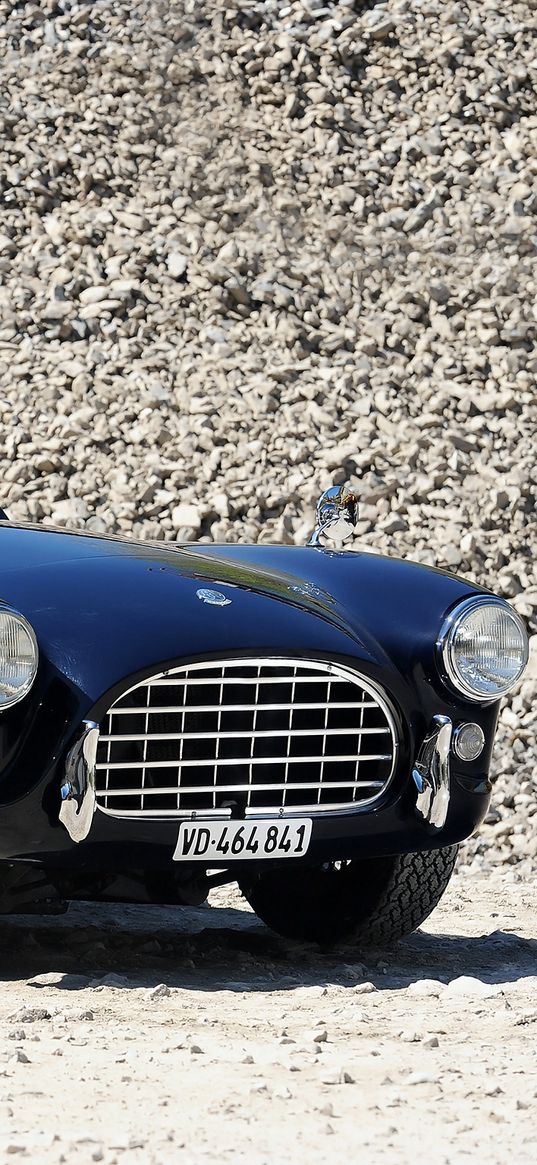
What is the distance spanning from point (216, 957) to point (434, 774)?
0.87m

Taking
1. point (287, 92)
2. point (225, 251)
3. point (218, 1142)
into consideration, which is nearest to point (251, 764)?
point (218, 1142)

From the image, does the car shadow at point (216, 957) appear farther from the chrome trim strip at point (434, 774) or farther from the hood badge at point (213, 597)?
the hood badge at point (213, 597)

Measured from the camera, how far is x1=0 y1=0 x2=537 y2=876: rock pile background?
9.57 meters

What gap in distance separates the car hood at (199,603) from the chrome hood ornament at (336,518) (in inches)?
12.3

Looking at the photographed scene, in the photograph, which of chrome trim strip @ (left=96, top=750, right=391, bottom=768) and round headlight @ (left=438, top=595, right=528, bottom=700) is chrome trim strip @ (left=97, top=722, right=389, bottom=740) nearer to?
chrome trim strip @ (left=96, top=750, right=391, bottom=768)

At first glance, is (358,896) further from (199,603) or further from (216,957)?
(199,603)

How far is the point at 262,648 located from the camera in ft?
11.9

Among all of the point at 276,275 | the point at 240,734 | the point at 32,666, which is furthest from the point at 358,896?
the point at 276,275

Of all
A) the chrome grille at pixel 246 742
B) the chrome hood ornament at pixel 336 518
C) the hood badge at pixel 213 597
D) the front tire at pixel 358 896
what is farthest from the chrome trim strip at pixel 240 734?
the chrome hood ornament at pixel 336 518

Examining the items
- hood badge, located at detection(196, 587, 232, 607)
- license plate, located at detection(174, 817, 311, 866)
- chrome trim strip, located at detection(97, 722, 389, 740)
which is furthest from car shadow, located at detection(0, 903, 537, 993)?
hood badge, located at detection(196, 587, 232, 607)

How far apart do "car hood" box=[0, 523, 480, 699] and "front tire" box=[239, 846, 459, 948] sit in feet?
2.16

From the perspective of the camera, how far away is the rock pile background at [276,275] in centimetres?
957

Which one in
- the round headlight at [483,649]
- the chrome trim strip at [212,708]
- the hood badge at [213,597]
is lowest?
the chrome trim strip at [212,708]

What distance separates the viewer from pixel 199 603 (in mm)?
3750
